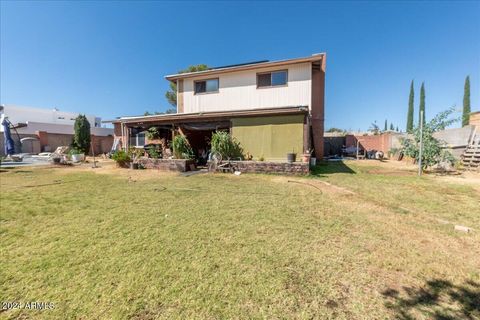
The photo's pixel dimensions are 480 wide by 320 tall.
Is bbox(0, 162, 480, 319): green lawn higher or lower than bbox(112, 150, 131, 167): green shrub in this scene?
lower

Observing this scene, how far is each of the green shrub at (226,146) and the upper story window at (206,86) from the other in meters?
5.45

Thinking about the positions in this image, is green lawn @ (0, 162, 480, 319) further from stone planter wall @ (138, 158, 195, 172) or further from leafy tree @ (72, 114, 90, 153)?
leafy tree @ (72, 114, 90, 153)

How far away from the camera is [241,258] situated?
2461 millimetres

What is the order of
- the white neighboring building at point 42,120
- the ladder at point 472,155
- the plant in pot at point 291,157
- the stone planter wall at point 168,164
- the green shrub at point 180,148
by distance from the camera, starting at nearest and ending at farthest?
the plant in pot at point 291,157 → the ladder at point 472,155 → the stone planter wall at point 168,164 → the green shrub at point 180,148 → the white neighboring building at point 42,120

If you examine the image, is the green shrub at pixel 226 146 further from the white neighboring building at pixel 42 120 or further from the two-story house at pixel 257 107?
the white neighboring building at pixel 42 120

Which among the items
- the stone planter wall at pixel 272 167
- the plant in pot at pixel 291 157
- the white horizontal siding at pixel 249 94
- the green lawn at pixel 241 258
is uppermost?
the white horizontal siding at pixel 249 94

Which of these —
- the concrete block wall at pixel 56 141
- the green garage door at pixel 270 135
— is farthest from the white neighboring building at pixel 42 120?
the green garage door at pixel 270 135

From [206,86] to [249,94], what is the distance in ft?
11.2

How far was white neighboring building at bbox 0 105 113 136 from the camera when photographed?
78.5 ft

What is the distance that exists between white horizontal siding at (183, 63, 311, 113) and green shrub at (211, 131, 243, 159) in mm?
3879

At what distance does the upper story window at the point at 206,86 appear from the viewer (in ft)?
45.7

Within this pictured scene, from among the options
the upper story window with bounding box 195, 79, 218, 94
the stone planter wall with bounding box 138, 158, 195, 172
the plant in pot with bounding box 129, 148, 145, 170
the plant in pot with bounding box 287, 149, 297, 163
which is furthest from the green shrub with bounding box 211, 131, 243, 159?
the upper story window with bounding box 195, 79, 218, 94

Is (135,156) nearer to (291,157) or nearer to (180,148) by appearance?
(180,148)

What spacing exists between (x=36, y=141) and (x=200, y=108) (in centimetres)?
2061
